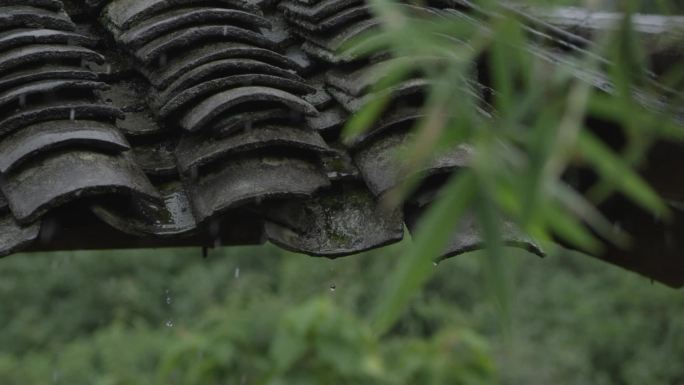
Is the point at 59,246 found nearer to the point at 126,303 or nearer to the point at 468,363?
the point at 468,363

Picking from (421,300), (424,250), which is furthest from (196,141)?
(421,300)

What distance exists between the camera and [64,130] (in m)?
2.14

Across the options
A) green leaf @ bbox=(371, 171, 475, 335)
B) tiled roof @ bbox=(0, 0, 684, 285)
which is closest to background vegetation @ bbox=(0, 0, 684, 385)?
green leaf @ bbox=(371, 171, 475, 335)

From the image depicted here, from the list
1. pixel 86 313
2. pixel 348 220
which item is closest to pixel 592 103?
pixel 348 220

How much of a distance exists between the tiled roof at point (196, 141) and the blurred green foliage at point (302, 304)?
3.20 meters

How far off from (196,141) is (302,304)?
4239 mm

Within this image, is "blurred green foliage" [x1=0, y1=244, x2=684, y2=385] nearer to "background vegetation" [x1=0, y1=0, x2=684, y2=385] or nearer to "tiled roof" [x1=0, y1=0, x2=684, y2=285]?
"background vegetation" [x1=0, y1=0, x2=684, y2=385]

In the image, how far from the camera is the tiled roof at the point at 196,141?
2104 millimetres

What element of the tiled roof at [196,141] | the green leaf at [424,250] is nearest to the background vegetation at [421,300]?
the green leaf at [424,250]

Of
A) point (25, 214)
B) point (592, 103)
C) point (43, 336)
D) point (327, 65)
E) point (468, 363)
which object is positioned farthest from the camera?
point (43, 336)

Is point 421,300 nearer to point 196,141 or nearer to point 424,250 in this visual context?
point 196,141

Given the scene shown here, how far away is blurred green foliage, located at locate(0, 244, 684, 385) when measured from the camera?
273 inches

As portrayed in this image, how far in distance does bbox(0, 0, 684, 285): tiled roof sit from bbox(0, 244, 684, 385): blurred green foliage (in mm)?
3200

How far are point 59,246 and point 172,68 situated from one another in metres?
0.47
